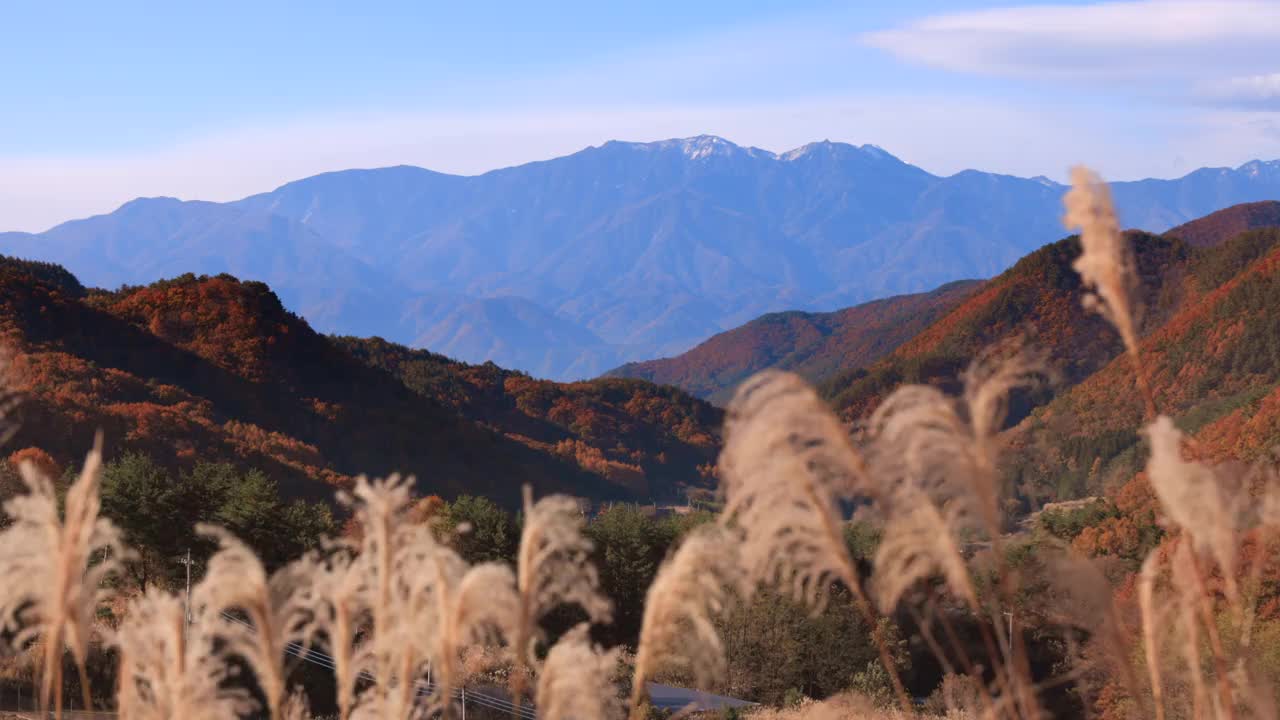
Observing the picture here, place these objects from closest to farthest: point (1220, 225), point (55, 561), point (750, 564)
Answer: point (55, 561)
point (750, 564)
point (1220, 225)

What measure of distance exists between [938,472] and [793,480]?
1.28 feet

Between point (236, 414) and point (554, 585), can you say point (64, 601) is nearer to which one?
point (554, 585)

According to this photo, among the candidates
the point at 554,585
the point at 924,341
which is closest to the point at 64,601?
the point at 554,585

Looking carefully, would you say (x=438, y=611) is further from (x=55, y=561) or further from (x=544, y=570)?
(x=55, y=561)

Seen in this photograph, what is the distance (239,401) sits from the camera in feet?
201

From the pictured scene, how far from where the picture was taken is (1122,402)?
81.2 metres

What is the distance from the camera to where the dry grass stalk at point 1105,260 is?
3379 mm

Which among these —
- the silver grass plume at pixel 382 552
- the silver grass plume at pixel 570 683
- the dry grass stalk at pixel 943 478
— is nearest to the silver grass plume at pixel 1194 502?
the dry grass stalk at pixel 943 478

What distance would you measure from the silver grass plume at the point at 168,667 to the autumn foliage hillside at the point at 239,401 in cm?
4052

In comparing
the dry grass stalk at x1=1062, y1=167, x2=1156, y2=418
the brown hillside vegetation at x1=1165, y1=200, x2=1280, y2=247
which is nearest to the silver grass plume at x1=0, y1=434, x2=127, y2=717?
the dry grass stalk at x1=1062, y1=167, x2=1156, y2=418

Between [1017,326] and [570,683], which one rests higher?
[1017,326]

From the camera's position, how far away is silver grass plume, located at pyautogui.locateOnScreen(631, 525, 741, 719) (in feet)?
11.3

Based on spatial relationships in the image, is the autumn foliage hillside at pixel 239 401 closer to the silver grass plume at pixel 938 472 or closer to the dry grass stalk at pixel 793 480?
the dry grass stalk at pixel 793 480

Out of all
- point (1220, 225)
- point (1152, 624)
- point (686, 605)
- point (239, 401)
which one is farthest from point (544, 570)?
point (1220, 225)
